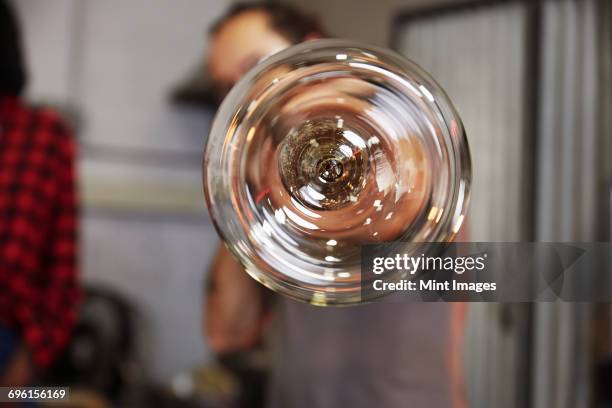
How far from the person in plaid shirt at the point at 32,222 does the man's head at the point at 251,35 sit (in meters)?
0.32

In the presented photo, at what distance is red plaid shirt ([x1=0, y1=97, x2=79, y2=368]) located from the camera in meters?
0.54

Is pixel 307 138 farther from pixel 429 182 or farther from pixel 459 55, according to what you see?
pixel 459 55

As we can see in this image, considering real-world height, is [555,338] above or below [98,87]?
below

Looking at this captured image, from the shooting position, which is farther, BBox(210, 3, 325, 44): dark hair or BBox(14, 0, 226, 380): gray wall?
BBox(14, 0, 226, 380): gray wall

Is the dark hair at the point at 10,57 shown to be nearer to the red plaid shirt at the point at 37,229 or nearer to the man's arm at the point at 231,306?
the red plaid shirt at the point at 37,229

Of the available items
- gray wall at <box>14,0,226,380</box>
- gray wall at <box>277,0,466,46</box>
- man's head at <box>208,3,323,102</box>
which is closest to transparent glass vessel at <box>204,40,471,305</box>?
man's head at <box>208,3,323,102</box>

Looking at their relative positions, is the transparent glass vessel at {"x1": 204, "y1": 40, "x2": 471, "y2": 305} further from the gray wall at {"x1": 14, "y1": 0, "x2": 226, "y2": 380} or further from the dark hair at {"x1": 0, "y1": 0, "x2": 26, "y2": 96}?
the gray wall at {"x1": 14, "y1": 0, "x2": 226, "y2": 380}

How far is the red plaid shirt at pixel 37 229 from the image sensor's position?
21.4 inches

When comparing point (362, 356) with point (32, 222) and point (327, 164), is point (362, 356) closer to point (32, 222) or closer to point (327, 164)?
point (327, 164)

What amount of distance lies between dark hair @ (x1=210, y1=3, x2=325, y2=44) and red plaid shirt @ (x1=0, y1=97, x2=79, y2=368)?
32cm

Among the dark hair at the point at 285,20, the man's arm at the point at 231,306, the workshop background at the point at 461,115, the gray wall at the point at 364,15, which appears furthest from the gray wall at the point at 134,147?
the dark hair at the point at 285,20

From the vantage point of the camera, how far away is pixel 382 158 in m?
0.21

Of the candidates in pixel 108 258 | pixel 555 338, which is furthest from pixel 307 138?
pixel 108 258

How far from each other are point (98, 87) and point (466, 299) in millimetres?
1553
